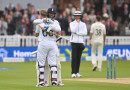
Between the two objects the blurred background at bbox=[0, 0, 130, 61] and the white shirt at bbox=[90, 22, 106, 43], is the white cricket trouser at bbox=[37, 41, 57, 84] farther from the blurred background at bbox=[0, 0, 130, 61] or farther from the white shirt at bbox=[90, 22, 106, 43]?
the blurred background at bbox=[0, 0, 130, 61]

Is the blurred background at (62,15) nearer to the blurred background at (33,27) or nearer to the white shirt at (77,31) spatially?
the blurred background at (33,27)

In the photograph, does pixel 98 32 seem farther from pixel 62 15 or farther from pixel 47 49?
pixel 62 15

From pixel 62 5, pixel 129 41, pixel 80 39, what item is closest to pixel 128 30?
pixel 129 41

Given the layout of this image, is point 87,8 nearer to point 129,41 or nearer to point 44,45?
point 129,41

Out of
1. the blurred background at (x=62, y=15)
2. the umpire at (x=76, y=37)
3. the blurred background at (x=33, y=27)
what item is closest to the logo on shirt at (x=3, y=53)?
the blurred background at (x=33, y=27)

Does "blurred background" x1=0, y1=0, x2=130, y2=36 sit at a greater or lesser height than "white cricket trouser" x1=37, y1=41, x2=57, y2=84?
greater

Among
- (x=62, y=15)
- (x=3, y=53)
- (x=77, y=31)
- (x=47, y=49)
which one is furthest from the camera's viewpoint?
A: (x=62, y=15)

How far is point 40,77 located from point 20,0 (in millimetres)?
17540

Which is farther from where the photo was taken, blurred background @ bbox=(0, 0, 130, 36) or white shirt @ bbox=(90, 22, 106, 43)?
blurred background @ bbox=(0, 0, 130, 36)

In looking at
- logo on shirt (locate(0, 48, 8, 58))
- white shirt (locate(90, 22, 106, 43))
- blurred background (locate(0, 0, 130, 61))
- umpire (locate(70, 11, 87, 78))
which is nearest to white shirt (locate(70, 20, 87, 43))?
umpire (locate(70, 11, 87, 78))

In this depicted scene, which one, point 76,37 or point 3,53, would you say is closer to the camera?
point 76,37

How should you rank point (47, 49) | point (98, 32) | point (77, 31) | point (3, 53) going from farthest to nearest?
point (3, 53) < point (98, 32) < point (77, 31) < point (47, 49)

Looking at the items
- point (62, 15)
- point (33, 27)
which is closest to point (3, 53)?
point (33, 27)

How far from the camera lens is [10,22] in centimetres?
3284
